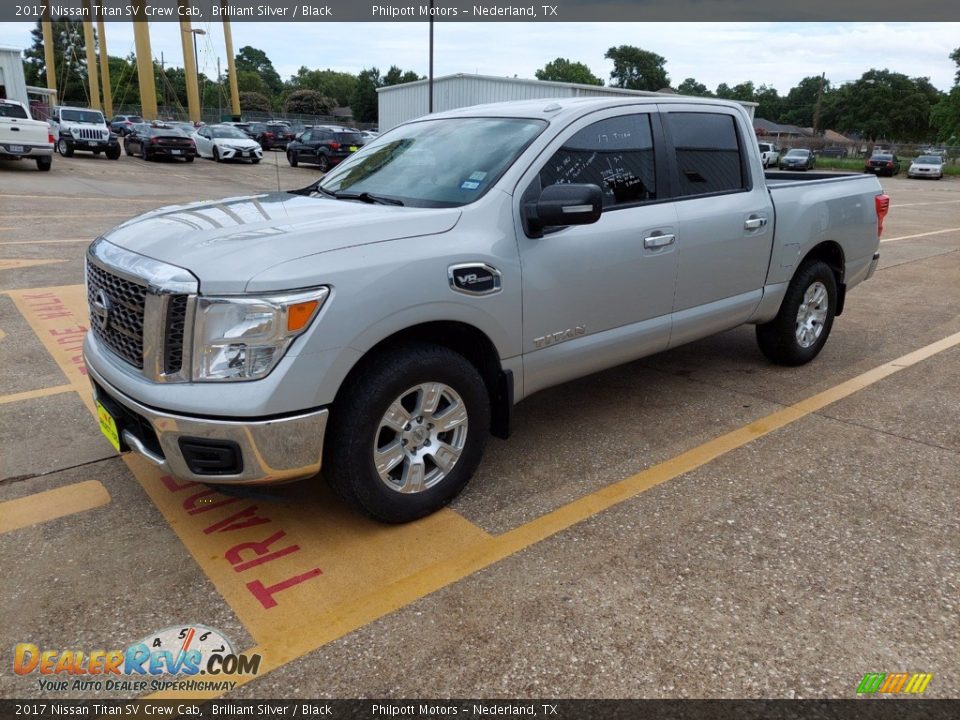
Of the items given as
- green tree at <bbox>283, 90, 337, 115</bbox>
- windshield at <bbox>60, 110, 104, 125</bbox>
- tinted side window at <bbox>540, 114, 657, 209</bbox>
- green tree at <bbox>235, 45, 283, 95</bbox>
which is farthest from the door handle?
green tree at <bbox>235, 45, 283, 95</bbox>

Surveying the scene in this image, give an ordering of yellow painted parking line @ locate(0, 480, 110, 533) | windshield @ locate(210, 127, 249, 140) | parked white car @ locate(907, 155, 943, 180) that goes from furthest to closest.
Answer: parked white car @ locate(907, 155, 943, 180) → windshield @ locate(210, 127, 249, 140) → yellow painted parking line @ locate(0, 480, 110, 533)

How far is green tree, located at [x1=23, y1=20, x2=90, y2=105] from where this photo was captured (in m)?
88.8

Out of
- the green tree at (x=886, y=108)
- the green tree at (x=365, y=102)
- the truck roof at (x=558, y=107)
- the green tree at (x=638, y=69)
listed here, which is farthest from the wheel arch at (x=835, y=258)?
the green tree at (x=638, y=69)

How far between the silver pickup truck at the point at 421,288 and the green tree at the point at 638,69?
117755mm

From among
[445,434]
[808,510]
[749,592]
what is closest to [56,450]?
[445,434]

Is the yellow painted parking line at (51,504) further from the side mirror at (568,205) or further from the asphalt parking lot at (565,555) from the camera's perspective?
the side mirror at (568,205)

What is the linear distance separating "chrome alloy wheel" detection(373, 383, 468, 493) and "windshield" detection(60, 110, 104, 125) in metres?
27.0

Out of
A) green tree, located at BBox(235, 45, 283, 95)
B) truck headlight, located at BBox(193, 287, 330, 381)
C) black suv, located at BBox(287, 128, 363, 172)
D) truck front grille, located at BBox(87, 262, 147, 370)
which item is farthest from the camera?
green tree, located at BBox(235, 45, 283, 95)

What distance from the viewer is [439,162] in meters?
3.68

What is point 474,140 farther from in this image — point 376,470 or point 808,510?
point 808,510

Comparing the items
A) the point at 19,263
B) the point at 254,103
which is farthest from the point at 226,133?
the point at 254,103

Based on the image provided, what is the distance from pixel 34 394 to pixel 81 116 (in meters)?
24.9

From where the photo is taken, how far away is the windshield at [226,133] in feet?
94.7

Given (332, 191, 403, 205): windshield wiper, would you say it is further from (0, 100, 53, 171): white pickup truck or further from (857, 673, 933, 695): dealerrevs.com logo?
(0, 100, 53, 171): white pickup truck
